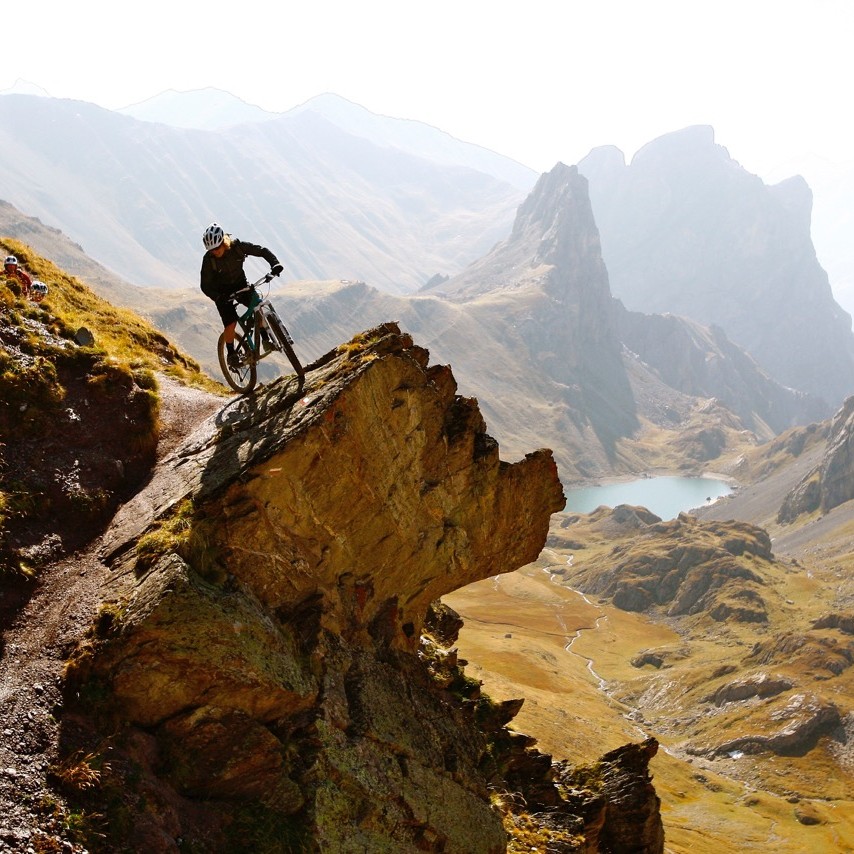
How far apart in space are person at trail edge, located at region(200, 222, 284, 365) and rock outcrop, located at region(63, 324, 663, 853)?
237cm

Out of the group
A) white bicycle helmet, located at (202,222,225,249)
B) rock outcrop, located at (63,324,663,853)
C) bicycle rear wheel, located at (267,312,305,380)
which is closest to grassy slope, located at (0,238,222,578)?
rock outcrop, located at (63,324,663,853)

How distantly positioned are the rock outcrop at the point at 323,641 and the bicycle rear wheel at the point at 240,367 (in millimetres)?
768

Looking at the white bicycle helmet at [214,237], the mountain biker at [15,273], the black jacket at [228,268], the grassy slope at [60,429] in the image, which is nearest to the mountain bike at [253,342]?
the black jacket at [228,268]

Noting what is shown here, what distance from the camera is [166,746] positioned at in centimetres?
1141

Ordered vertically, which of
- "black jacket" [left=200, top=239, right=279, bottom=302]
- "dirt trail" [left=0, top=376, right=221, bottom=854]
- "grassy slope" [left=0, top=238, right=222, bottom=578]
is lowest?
"dirt trail" [left=0, top=376, right=221, bottom=854]

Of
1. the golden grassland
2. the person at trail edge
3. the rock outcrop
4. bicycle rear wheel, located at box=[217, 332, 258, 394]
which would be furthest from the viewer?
the golden grassland

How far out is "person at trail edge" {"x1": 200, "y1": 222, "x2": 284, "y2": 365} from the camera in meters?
17.4

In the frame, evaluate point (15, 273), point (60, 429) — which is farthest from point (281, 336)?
point (15, 273)

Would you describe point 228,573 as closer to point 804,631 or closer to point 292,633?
point 292,633

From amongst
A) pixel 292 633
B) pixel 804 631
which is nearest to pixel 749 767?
pixel 804 631

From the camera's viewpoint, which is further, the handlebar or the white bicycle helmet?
the handlebar

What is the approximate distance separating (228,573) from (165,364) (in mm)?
11897

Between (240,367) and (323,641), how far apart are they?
26.5ft

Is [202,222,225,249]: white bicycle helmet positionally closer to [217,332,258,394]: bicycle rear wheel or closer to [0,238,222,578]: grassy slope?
[217,332,258,394]: bicycle rear wheel
